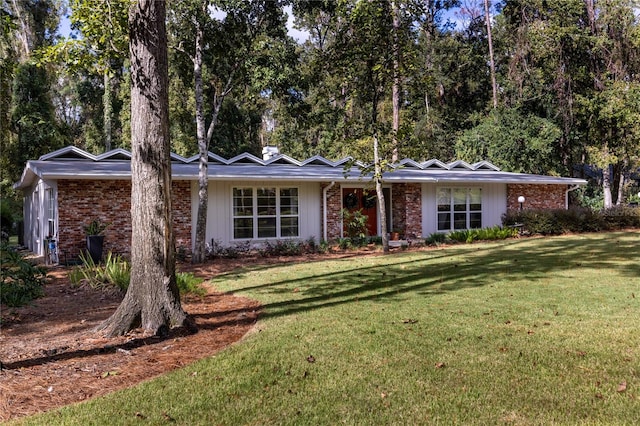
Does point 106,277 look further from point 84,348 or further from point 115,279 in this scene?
point 84,348

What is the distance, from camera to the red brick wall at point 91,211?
1257 cm

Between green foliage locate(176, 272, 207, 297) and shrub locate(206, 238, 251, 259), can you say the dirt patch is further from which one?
shrub locate(206, 238, 251, 259)

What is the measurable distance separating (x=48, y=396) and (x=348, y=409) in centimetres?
248

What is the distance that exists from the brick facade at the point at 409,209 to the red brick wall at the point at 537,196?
456cm

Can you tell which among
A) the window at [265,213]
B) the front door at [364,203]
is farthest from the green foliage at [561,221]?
the window at [265,213]

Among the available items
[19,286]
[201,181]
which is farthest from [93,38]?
[201,181]

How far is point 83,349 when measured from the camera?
16.8 feet

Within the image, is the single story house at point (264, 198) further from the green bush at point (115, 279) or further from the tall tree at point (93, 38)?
the tall tree at point (93, 38)

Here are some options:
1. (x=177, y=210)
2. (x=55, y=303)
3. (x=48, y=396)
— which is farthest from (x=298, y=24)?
(x=48, y=396)

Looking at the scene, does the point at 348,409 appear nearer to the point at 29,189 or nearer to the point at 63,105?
the point at 29,189

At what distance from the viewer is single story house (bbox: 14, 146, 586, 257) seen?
42.1 feet

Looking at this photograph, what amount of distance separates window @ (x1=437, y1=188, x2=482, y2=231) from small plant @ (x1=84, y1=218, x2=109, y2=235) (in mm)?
11762

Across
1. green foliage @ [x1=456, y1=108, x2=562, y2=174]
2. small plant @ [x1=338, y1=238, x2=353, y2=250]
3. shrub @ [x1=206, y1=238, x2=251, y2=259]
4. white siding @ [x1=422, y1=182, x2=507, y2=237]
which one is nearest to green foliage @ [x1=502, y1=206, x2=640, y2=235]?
white siding @ [x1=422, y1=182, x2=507, y2=237]

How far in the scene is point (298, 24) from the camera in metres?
30.1
